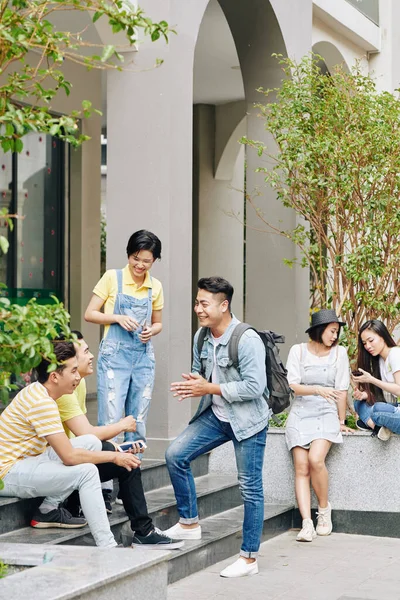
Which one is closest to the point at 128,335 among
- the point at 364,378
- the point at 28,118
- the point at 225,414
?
the point at 225,414

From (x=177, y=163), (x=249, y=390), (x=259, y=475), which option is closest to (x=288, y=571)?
(x=259, y=475)

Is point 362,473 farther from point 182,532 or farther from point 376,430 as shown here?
point 182,532

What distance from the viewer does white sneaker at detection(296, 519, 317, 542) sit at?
25.2 feet

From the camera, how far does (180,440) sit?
6543 mm

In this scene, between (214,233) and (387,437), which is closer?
(387,437)

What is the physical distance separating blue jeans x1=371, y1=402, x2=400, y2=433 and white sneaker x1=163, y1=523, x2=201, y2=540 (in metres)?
1.99

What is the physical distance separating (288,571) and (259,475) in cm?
85

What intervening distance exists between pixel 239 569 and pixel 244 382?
1257mm

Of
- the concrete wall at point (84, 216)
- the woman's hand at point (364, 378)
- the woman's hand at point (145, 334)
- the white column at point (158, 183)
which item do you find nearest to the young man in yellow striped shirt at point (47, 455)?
the woman's hand at point (145, 334)

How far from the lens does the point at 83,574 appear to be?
4172 mm

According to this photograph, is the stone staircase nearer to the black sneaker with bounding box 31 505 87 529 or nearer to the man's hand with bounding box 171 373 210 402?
the black sneaker with bounding box 31 505 87 529

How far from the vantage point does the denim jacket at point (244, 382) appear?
6.18 metres

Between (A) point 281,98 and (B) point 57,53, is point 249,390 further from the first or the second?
(A) point 281,98

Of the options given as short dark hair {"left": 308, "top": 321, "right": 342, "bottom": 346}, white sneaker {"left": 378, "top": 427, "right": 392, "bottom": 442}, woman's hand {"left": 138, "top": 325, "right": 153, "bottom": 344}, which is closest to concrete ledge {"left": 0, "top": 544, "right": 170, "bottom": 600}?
woman's hand {"left": 138, "top": 325, "right": 153, "bottom": 344}
